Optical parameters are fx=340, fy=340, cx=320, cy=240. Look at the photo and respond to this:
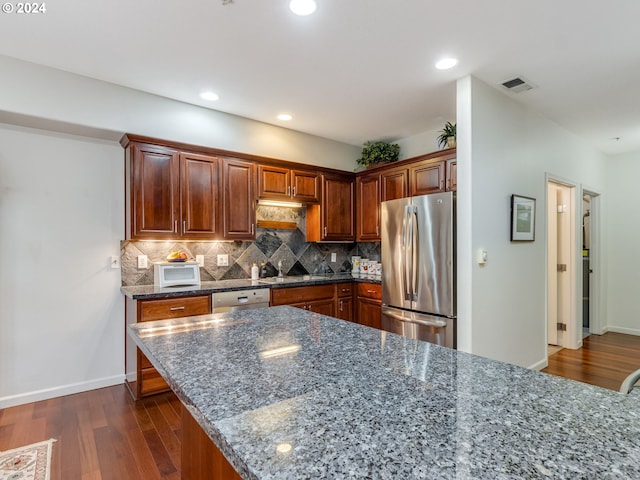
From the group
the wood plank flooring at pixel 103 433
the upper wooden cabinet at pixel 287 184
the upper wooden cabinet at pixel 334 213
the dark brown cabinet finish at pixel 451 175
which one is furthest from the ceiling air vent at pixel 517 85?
the wood plank flooring at pixel 103 433

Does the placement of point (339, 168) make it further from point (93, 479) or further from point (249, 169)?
point (93, 479)

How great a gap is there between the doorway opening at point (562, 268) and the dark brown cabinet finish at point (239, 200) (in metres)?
3.66

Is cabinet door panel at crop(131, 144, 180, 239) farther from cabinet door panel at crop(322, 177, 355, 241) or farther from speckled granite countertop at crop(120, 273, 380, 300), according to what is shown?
cabinet door panel at crop(322, 177, 355, 241)

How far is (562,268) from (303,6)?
173 inches

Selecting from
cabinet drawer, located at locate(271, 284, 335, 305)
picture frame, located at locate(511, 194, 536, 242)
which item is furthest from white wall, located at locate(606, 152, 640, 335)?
cabinet drawer, located at locate(271, 284, 335, 305)

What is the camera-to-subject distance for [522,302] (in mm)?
3328

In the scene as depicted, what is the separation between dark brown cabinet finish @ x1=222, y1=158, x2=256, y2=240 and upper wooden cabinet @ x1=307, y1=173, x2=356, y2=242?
0.92 meters

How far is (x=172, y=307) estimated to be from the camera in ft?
9.58

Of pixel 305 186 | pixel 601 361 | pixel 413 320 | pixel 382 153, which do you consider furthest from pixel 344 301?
pixel 601 361

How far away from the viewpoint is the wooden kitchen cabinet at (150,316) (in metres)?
2.80

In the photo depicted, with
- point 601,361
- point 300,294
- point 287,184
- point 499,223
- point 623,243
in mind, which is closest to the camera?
point 499,223

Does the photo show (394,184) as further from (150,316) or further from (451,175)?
(150,316)

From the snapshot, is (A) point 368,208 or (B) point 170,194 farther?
(A) point 368,208

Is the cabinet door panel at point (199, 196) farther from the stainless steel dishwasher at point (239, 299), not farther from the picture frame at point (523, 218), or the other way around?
the picture frame at point (523, 218)
